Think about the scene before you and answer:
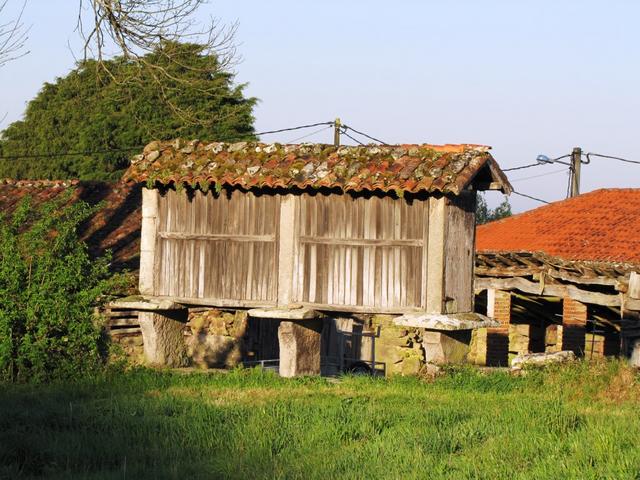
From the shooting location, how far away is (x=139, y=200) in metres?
24.6

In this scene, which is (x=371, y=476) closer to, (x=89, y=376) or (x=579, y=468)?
(x=579, y=468)

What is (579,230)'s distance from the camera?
24.4 m

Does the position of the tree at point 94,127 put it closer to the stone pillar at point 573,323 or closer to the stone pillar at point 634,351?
the stone pillar at point 573,323

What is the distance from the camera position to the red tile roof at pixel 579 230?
74.5ft

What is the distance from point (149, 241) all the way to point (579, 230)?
12402 millimetres

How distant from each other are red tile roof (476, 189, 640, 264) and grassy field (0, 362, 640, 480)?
991 centimetres

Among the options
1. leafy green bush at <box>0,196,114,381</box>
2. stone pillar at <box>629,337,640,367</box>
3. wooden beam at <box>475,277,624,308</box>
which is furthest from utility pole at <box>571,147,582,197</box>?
leafy green bush at <box>0,196,114,381</box>

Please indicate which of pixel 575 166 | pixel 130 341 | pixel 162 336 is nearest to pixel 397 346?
pixel 130 341

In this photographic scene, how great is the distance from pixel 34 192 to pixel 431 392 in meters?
14.4

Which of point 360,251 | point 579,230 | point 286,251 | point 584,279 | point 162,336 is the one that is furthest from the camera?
point 579,230

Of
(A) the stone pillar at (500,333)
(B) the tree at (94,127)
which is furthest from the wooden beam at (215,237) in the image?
(B) the tree at (94,127)

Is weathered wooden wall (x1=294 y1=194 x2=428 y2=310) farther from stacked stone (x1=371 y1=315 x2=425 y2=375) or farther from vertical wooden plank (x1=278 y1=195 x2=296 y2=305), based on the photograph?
stacked stone (x1=371 y1=315 x2=425 y2=375)

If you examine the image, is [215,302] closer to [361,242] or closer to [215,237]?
[215,237]

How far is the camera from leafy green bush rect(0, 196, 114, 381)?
532 inches
